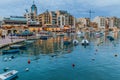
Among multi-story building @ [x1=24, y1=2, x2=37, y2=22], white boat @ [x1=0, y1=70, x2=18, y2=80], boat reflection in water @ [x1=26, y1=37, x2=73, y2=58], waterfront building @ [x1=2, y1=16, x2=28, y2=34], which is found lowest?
white boat @ [x1=0, y1=70, x2=18, y2=80]

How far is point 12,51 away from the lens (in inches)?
2367

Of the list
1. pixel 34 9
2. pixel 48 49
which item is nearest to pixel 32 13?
pixel 34 9

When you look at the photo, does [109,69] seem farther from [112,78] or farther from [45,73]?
[45,73]

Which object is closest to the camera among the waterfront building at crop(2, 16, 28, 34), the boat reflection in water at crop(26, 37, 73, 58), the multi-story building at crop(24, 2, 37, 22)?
the boat reflection in water at crop(26, 37, 73, 58)

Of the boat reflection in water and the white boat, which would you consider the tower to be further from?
the white boat

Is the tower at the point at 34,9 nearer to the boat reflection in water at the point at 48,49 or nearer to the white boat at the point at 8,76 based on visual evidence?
the boat reflection in water at the point at 48,49

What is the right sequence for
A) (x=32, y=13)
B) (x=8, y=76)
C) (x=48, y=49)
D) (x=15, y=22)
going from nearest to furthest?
(x=8, y=76) → (x=48, y=49) → (x=15, y=22) → (x=32, y=13)

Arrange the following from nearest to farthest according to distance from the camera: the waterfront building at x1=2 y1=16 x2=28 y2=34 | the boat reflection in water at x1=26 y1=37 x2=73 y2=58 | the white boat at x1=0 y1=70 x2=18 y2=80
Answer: the white boat at x1=0 y1=70 x2=18 y2=80 → the boat reflection in water at x1=26 y1=37 x2=73 y2=58 → the waterfront building at x1=2 y1=16 x2=28 y2=34

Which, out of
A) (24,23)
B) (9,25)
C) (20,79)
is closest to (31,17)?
(24,23)

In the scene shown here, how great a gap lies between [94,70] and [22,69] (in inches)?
560

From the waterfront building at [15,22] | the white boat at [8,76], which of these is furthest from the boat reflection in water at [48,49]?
the waterfront building at [15,22]

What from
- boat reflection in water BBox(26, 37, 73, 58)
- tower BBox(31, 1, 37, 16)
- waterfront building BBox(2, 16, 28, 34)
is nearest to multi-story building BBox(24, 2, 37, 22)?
tower BBox(31, 1, 37, 16)

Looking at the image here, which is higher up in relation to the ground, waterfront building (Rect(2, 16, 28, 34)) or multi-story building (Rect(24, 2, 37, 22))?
multi-story building (Rect(24, 2, 37, 22))

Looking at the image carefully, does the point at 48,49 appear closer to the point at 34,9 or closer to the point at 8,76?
the point at 8,76
